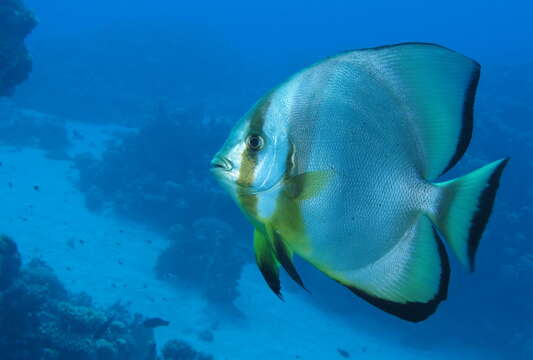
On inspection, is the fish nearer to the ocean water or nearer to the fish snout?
the fish snout

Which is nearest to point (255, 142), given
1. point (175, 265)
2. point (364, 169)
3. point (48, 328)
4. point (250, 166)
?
point (250, 166)

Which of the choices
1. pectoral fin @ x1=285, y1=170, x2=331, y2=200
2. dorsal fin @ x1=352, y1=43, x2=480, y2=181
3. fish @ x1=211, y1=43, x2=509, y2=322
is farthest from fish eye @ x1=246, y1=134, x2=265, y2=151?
dorsal fin @ x1=352, y1=43, x2=480, y2=181

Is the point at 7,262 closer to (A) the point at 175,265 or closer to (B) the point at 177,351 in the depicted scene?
(B) the point at 177,351

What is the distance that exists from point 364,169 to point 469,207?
23cm

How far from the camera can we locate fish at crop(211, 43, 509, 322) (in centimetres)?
88

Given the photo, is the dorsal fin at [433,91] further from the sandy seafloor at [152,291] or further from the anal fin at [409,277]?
the sandy seafloor at [152,291]

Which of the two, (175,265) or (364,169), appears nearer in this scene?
(364,169)

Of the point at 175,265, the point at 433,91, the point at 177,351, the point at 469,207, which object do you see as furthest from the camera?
the point at 175,265

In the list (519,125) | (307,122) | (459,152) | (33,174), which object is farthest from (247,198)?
(519,125)

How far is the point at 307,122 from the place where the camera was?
0.94 metres

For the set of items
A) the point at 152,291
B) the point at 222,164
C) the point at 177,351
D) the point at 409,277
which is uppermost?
the point at 222,164

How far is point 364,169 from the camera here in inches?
36.4

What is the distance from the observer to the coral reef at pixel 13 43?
1022 centimetres

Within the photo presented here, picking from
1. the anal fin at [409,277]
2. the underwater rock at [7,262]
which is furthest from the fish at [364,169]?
the underwater rock at [7,262]
